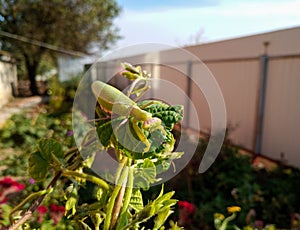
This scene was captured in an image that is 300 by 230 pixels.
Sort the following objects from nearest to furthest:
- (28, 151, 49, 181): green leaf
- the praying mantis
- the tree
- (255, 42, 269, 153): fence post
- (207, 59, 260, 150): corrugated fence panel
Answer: the praying mantis, (28, 151, 49, 181): green leaf, (255, 42, 269, 153): fence post, (207, 59, 260, 150): corrugated fence panel, the tree

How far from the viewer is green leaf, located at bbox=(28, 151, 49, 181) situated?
36 cm

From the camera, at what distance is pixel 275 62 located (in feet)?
14.1

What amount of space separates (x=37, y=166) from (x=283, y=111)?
4328mm

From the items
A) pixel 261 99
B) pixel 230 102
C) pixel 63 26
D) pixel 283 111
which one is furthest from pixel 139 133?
pixel 63 26

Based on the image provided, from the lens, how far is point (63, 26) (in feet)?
42.5

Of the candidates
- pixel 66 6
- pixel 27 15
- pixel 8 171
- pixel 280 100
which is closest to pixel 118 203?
pixel 8 171

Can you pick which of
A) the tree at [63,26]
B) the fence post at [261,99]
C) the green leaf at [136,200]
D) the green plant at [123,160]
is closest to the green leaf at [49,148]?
the green plant at [123,160]

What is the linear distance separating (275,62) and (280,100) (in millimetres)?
576

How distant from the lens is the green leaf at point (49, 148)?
0.35m

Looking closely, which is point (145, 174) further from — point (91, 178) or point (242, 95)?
point (242, 95)

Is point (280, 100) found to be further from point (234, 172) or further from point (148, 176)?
point (148, 176)

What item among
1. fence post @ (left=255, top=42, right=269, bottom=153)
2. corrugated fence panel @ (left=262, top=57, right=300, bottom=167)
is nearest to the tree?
fence post @ (left=255, top=42, right=269, bottom=153)

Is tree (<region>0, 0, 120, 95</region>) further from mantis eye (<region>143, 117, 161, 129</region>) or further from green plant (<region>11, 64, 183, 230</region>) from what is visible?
mantis eye (<region>143, 117, 161, 129</region>)

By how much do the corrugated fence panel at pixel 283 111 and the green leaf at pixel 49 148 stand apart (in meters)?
4.14
